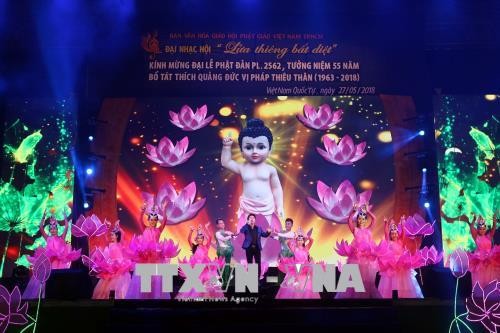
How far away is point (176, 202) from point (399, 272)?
2399mm

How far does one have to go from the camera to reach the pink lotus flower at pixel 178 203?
5.83 meters

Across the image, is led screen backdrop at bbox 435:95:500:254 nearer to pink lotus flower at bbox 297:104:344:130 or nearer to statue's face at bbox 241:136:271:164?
pink lotus flower at bbox 297:104:344:130

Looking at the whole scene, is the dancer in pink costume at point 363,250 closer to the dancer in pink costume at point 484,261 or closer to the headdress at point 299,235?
the headdress at point 299,235

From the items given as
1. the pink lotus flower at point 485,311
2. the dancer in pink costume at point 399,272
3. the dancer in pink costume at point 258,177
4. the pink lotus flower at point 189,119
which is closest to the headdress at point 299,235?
the dancer in pink costume at point 258,177

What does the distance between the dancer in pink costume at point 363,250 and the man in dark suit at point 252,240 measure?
0.83 metres

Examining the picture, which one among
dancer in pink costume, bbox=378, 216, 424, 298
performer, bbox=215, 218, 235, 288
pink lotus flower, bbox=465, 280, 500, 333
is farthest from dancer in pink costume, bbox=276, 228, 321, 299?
pink lotus flower, bbox=465, 280, 500, 333

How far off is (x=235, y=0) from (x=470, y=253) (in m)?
3.60

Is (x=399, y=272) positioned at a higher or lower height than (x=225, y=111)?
lower

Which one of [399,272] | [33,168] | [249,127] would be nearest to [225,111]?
[249,127]

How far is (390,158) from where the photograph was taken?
5.93 meters

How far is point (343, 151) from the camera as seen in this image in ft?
19.4

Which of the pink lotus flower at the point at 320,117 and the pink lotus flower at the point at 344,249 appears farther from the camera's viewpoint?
the pink lotus flower at the point at 320,117

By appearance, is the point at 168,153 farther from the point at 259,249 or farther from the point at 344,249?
the point at 344,249

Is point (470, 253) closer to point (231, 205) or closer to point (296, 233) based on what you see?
point (296, 233)
